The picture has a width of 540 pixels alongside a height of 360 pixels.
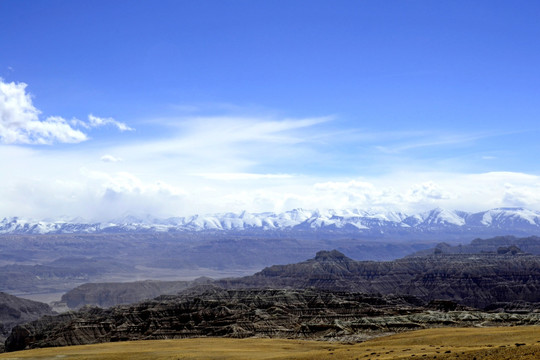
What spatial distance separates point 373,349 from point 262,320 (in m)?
72.3

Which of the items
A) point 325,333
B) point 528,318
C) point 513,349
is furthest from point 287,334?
point 513,349

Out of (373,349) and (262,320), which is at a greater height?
(373,349)

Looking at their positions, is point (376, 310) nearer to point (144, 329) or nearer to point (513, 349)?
point (144, 329)

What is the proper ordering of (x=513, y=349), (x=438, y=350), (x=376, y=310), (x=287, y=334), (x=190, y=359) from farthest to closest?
1. (x=376, y=310)
2. (x=287, y=334)
3. (x=190, y=359)
4. (x=438, y=350)
5. (x=513, y=349)

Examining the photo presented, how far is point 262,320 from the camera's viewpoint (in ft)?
495

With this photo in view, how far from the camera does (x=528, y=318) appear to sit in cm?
12356

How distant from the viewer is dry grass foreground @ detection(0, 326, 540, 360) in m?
64.9

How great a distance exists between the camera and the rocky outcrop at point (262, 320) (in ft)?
419

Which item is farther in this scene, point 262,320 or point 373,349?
point 262,320

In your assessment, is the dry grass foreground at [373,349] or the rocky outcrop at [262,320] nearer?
the dry grass foreground at [373,349]

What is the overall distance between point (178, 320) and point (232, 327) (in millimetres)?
19187

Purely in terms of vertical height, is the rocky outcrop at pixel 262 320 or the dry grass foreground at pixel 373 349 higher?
the dry grass foreground at pixel 373 349

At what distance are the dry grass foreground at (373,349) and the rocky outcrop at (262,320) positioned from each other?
2198cm

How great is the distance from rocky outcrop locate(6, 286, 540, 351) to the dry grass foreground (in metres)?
22.0
